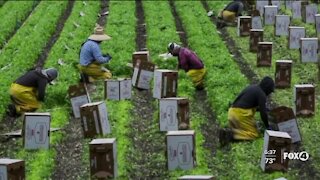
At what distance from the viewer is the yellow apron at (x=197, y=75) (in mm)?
17609

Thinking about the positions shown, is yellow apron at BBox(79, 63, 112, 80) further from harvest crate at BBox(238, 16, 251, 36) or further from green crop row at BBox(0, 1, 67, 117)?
harvest crate at BBox(238, 16, 251, 36)

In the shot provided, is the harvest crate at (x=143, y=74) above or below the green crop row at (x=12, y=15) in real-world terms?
below

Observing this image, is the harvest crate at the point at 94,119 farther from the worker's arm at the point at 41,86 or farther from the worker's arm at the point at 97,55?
the worker's arm at the point at 97,55

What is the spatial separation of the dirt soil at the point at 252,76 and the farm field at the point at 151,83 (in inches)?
0.7

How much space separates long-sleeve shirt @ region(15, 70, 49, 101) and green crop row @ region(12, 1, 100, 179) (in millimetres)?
668

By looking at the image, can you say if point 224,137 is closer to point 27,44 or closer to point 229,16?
point 27,44

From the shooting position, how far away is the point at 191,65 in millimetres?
17641

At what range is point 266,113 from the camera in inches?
511

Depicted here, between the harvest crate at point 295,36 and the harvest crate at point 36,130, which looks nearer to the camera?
the harvest crate at point 36,130

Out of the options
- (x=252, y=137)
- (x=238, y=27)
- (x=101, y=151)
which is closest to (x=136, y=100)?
(x=252, y=137)

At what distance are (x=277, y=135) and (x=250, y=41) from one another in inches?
415

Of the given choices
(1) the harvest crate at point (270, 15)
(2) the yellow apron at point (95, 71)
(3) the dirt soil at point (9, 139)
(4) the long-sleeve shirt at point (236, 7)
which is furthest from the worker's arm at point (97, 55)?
(1) the harvest crate at point (270, 15)

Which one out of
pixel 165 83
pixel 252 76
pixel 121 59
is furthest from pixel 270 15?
pixel 165 83

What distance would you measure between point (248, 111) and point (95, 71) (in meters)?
6.16
